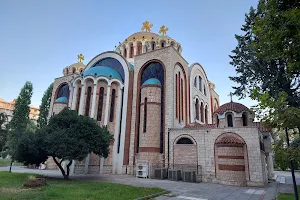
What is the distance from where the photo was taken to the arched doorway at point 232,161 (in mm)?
14961

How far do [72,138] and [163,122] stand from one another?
893 centimetres

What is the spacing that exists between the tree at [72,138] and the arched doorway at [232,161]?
914 centimetres

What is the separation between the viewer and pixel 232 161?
1538cm

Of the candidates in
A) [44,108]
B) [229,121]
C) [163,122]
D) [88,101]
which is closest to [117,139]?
[163,122]

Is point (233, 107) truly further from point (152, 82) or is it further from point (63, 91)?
point (63, 91)

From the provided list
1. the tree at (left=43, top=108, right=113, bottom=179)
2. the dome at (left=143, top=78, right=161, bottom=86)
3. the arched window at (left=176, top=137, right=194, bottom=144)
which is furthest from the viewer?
the dome at (left=143, top=78, right=161, bottom=86)

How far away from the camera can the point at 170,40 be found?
26.2 meters

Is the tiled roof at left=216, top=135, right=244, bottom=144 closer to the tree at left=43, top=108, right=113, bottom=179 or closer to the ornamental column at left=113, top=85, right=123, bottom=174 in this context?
the tree at left=43, top=108, right=113, bottom=179

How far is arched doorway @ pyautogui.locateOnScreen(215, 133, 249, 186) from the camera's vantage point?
1496cm

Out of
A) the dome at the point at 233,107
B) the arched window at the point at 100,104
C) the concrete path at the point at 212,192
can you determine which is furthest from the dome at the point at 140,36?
the concrete path at the point at 212,192

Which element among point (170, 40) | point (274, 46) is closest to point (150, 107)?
point (170, 40)

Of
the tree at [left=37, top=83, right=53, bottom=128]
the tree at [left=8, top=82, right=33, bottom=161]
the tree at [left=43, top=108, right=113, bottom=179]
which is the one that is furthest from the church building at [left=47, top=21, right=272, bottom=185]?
the tree at [left=8, top=82, right=33, bottom=161]

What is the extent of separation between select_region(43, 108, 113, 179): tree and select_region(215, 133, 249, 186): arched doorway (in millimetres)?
9144

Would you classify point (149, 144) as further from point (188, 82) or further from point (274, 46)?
point (274, 46)
